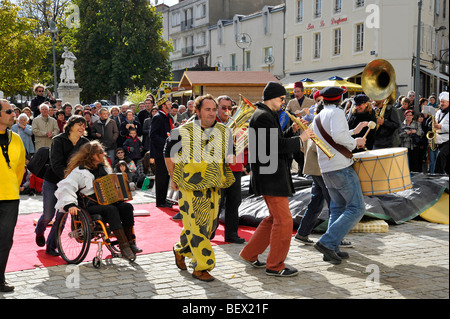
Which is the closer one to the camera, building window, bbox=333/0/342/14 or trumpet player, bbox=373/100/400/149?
trumpet player, bbox=373/100/400/149

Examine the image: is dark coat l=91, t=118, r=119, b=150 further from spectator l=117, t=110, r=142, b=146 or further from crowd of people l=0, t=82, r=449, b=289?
crowd of people l=0, t=82, r=449, b=289

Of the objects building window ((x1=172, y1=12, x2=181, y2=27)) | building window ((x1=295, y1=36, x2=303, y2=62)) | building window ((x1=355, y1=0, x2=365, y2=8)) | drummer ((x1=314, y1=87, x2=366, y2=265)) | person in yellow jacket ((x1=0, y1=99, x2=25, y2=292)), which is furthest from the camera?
building window ((x1=172, y1=12, x2=181, y2=27))

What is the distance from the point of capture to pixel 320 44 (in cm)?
3753

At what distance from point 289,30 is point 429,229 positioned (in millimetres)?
34352

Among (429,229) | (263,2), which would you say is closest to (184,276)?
(429,229)

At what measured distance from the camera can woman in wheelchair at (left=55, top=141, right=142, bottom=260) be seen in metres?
6.35

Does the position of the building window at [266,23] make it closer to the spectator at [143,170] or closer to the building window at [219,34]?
the building window at [219,34]

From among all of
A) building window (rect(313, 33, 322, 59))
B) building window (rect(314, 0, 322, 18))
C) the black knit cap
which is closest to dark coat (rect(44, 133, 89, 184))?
the black knit cap

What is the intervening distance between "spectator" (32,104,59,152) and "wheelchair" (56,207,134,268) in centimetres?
720

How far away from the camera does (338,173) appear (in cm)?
605

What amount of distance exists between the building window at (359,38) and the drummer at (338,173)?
29.2 metres

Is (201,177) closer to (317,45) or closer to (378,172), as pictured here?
(378,172)

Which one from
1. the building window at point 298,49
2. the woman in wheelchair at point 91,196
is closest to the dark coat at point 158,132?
the woman in wheelchair at point 91,196

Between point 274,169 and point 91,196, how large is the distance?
7.44 feet
